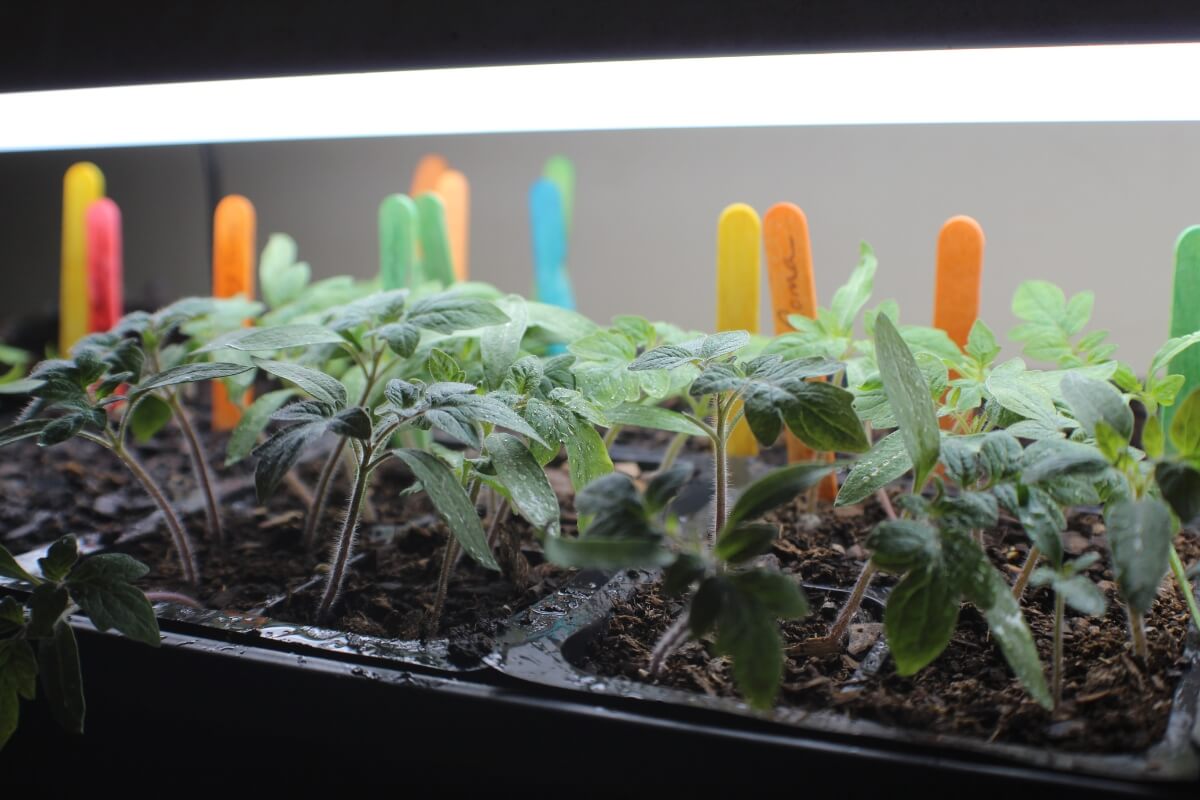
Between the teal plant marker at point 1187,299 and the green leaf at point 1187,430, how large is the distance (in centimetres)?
18

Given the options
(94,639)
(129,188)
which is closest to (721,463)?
(94,639)

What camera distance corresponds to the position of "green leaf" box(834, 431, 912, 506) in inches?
24.1

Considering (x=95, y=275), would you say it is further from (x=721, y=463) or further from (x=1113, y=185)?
(x=1113, y=185)

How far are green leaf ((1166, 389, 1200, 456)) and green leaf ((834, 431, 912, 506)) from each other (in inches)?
5.8

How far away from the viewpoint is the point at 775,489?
1.73 ft

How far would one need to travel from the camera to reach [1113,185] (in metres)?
1.51

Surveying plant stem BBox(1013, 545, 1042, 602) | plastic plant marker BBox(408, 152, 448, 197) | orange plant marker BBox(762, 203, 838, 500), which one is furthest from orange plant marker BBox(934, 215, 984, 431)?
plastic plant marker BBox(408, 152, 448, 197)

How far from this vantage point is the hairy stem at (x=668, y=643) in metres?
0.57

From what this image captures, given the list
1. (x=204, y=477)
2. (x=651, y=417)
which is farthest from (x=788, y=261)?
(x=204, y=477)

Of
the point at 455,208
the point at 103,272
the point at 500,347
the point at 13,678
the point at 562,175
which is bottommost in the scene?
the point at 13,678

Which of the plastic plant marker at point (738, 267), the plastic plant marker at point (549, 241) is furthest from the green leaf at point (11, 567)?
the plastic plant marker at point (549, 241)

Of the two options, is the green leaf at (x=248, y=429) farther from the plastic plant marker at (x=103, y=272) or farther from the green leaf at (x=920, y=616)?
the green leaf at (x=920, y=616)

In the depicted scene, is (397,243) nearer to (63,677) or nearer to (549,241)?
(549,241)

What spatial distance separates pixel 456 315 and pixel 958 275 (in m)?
0.44
